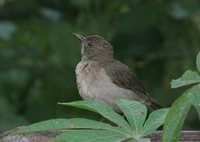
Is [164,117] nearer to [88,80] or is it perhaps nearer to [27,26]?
[88,80]

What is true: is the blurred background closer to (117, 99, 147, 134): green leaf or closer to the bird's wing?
the bird's wing

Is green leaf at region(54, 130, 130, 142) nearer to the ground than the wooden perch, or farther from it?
farther from it

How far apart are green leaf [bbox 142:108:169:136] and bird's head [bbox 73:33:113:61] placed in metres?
4.19

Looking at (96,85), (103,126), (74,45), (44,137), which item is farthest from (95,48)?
(103,126)

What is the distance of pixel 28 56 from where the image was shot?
7516 millimetres

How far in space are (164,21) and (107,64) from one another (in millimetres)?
1357

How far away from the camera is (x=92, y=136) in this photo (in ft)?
7.00

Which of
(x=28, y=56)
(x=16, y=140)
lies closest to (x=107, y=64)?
(x=28, y=56)

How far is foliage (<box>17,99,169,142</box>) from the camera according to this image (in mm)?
2137

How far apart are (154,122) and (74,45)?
4.53m

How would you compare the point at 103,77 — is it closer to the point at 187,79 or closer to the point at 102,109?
the point at 102,109

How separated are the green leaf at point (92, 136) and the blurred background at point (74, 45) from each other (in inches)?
177

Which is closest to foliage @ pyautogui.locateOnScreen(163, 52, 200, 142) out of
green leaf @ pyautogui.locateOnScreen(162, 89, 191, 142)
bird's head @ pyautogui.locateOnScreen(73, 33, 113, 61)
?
green leaf @ pyautogui.locateOnScreen(162, 89, 191, 142)

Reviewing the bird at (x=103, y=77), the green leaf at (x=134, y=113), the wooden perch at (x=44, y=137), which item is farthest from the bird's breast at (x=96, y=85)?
the green leaf at (x=134, y=113)
